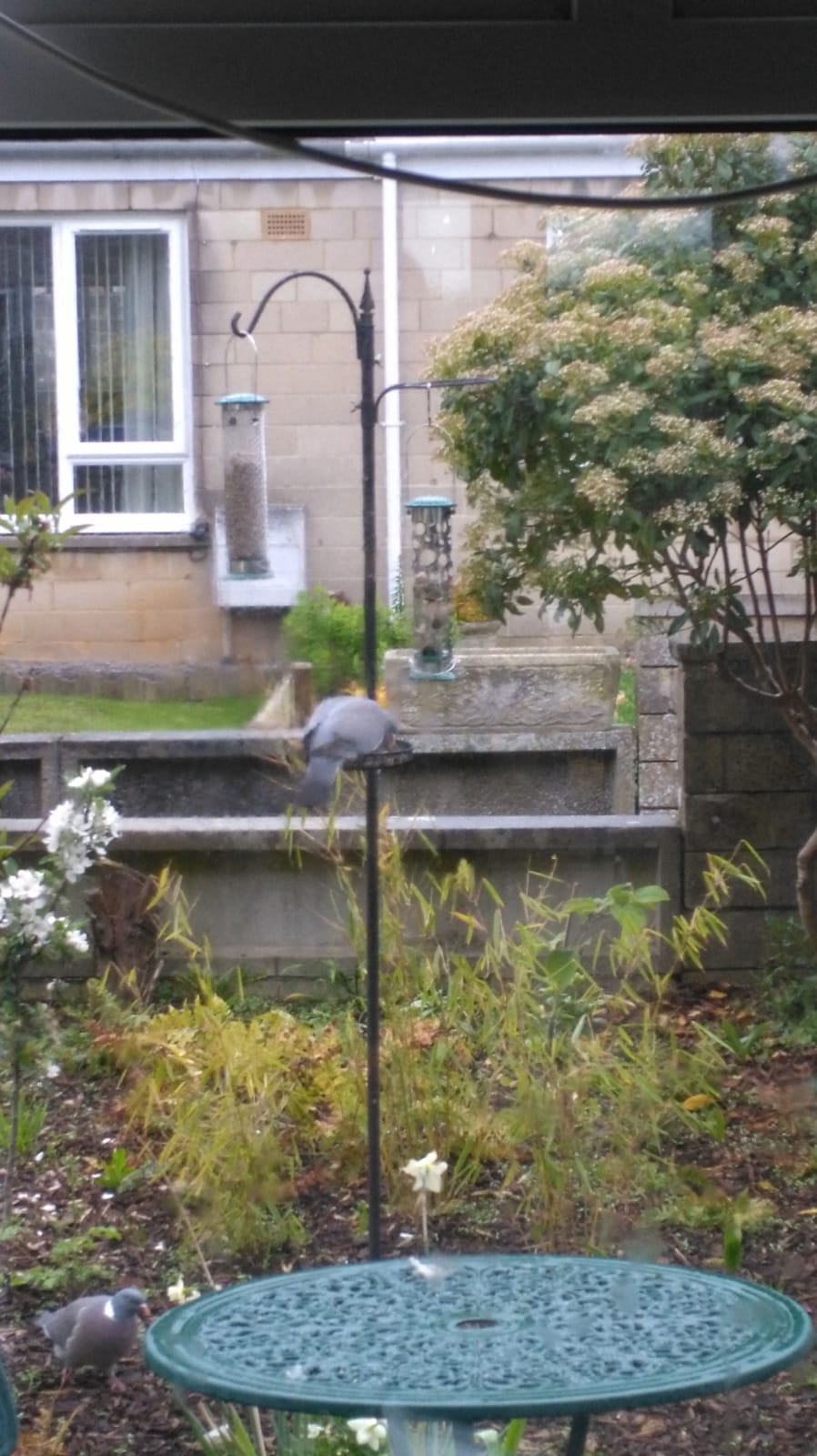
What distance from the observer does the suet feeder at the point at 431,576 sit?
3250mm

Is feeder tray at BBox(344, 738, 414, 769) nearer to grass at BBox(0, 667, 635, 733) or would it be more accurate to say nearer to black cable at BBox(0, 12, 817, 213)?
grass at BBox(0, 667, 635, 733)

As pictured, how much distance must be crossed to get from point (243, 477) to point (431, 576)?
538 mm

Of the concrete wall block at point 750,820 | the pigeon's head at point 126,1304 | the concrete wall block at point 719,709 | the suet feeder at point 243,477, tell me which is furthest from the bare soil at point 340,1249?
the suet feeder at point 243,477

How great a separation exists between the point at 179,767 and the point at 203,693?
1.73m

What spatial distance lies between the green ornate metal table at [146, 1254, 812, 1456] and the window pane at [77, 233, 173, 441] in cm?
174

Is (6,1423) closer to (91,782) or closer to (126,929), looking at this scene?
(91,782)

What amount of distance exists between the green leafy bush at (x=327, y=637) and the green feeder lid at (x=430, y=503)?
0.29m

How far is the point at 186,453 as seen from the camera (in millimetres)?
2973

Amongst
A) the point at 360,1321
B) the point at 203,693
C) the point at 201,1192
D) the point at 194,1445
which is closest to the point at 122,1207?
the point at 201,1192

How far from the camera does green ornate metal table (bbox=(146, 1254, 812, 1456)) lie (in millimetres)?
1326

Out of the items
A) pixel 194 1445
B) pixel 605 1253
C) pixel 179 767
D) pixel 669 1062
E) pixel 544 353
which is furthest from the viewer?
pixel 179 767

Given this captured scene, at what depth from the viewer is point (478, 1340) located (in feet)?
4.96

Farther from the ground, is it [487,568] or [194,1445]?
[487,568]

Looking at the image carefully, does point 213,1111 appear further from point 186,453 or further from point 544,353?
point 544,353
